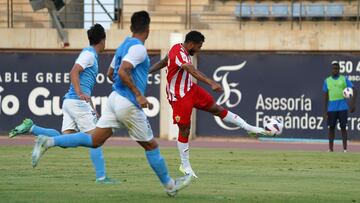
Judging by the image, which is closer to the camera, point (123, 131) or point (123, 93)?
point (123, 93)

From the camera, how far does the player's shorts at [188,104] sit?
15.8 meters

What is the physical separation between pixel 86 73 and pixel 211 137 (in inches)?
676

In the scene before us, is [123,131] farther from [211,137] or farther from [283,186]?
[283,186]

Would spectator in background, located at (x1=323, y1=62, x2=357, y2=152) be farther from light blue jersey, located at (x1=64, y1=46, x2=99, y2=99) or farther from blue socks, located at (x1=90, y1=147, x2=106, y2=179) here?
blue socks, located at (x1=90, y1=147, x2=106, y2=179)

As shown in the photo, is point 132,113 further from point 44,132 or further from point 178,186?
point 44,132

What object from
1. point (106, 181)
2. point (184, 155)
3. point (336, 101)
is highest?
point (336, 101)

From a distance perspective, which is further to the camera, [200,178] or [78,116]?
[200,178]

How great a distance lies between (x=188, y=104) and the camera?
1588 centimetres

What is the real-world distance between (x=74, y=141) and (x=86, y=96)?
2436 millimetres

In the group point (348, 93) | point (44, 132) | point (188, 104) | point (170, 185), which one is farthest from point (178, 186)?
point (348, 93)

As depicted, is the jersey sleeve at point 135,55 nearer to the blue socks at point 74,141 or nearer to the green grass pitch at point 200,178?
the blue socks at point 74,141

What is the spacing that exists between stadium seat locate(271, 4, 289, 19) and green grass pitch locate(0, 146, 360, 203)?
10651mm

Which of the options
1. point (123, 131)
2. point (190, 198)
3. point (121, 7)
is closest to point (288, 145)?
point (123, 131)

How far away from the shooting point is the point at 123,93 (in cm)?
1205
